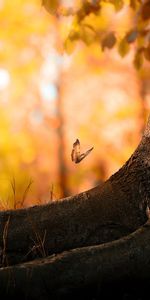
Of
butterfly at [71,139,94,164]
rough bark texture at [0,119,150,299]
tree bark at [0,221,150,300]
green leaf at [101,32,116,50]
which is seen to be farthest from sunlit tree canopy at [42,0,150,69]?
tree bark at [0,221,150,300]

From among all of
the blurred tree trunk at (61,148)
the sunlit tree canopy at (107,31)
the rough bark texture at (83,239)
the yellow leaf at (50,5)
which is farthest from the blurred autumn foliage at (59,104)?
the rough bark texture at (83,239)

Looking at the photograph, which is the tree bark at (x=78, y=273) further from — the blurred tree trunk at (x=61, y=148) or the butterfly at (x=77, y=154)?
the blurred tree trunk at (x=61, y=148)

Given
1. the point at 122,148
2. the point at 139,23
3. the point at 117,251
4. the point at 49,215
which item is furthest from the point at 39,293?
the point at 122,148

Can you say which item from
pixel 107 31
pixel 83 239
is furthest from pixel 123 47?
pixel 83 239

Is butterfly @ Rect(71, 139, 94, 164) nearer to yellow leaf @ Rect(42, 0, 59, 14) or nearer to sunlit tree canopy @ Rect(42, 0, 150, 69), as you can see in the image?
yellow leaf @ Rect(42, 0, 59, 14)

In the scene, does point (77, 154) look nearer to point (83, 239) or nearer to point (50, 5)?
point (83, 239)

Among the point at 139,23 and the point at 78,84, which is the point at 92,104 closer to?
the point at 78,84
